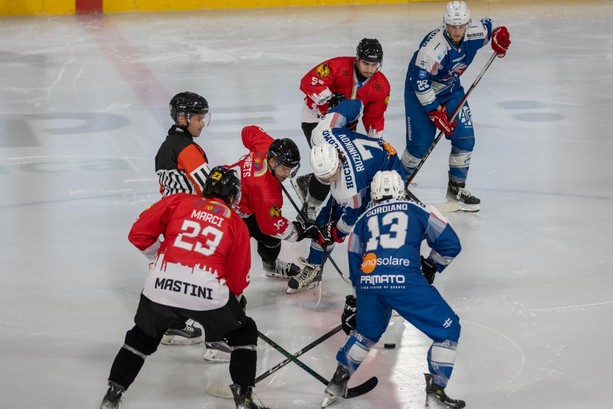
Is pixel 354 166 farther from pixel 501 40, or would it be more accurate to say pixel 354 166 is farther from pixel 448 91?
pixel 501 40

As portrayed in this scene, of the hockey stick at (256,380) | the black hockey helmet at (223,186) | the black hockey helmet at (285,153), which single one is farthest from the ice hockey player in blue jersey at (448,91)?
the black hockey helmet at (223,186)

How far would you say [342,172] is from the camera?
16.5 feet

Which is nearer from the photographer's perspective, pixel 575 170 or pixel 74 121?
pixel 575 170

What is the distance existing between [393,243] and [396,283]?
0.16 metres

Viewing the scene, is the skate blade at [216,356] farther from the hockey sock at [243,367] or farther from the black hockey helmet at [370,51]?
the black hockey helmet at [370,51]

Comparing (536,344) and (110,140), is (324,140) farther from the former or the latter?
(110,140)

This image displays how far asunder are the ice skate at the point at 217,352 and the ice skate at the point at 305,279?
2.68 ft

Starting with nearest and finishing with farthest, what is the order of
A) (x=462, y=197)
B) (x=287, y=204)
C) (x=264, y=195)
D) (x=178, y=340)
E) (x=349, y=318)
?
(x=349, y=318), (x=178, y=340), (x=264, y=195), (x=462, y=197), (x=287, y=204)

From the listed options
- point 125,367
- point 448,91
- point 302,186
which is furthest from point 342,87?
point 125,367

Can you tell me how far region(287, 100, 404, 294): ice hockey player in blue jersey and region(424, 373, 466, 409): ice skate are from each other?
3.53 ft

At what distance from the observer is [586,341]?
4.82m

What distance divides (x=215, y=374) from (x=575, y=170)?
3.60 m

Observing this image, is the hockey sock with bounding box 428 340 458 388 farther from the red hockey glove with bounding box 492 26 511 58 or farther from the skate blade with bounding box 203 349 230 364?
the red hockey glove with bounding box 492 26 511 58

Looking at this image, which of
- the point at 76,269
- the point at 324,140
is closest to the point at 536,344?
the point at 324,140
